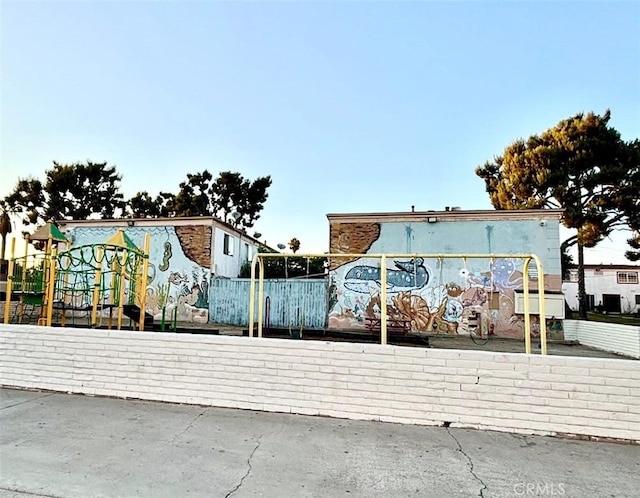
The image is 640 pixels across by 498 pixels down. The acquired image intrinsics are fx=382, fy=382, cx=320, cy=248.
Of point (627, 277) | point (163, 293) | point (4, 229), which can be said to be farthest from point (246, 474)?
point (627, 277)

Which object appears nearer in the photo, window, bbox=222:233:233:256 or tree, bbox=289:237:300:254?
window, bbox=222:233:233:256

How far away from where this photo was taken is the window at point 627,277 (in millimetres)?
37125

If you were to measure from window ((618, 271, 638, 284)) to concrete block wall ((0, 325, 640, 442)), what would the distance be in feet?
139

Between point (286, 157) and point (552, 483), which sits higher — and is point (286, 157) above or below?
above

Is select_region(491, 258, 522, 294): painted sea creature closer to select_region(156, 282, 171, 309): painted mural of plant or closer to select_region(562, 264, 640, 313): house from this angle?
select_region(156, 282, 171, 309): painted mural of plant

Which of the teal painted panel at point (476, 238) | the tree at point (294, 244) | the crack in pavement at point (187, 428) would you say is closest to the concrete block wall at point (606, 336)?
the teal painted panel at point (476, 238)

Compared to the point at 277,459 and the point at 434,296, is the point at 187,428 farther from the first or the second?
the point at 434,296

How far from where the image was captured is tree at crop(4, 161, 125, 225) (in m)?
27.9

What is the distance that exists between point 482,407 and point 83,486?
4.05 m

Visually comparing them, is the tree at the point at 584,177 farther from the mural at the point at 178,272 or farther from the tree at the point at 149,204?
the tree at the point at 149,204

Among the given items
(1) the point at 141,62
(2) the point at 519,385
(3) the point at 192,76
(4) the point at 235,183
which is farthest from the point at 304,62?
(4) the point at 235,183

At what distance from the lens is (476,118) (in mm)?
11922

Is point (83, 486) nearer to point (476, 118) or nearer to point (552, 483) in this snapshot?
point (552, 483)

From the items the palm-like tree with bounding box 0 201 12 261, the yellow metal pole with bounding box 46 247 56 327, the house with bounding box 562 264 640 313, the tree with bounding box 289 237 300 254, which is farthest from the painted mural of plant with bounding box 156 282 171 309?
the house with bounding box 562 264 640 313
